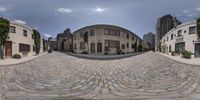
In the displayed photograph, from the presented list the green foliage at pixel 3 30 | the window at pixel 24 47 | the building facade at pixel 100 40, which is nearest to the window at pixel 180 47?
the building facade at pixel 100 40

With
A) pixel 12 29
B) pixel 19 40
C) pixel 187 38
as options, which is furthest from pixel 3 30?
pixel 187 38

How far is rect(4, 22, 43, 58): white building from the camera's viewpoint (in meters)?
20.8

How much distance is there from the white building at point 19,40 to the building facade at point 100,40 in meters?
8.18

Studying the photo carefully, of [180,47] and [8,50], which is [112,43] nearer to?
[180,47]

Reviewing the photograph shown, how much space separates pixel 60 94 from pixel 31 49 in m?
24.2

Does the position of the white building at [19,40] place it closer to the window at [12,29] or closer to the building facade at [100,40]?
the window at [12,29]

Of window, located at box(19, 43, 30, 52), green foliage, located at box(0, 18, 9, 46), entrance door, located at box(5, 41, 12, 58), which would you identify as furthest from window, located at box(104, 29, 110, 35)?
green foliage, located at box(0, 18, 9, 46)

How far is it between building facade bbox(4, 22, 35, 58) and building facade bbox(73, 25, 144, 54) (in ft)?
26.8

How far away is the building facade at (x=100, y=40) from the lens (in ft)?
97.8

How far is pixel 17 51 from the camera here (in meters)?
22.2

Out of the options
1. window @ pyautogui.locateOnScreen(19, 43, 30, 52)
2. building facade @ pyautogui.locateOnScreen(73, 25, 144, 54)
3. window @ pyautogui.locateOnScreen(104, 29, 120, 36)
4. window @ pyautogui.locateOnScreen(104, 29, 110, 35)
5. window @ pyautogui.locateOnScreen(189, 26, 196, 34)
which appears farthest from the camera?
building facade @ pyautogui.locateOnScreen(73, 25, 144, 54)

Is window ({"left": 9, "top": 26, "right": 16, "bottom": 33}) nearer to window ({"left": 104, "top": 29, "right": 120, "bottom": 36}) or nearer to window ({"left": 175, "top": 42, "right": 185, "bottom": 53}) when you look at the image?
Result: window ({"left": 104, "top": 29, "right": 120, "bottom": 36})

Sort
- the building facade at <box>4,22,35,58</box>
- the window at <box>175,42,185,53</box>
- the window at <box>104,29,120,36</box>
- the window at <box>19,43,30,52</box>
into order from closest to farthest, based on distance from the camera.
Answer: the building facade at <box>4,22,35,58</box> < the window at <box>19,43,30,52</box> < the window at <box>175,42,185,53</box> < the window at <box>104,29,120,36</box>

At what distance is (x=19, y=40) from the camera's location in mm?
23219
